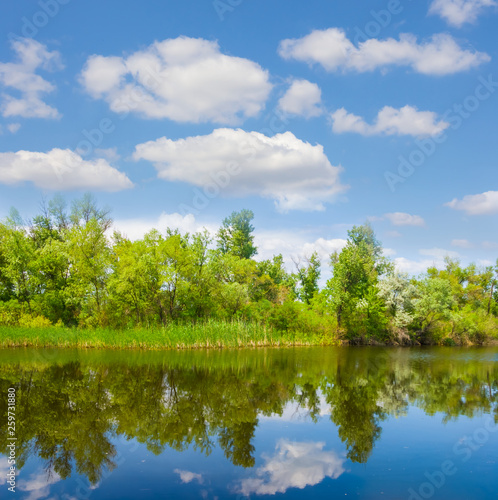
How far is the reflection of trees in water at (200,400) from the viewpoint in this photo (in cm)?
1013

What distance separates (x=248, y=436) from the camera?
10922 mm

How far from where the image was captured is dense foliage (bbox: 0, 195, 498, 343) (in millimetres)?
43219

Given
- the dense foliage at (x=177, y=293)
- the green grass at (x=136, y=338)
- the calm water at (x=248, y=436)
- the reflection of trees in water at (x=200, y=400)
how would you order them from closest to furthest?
the calm water at (x=248, y=436)
the reflection of trees in water at (x=200, y=400)
the green grass at (x=136, y=338)
the dense foliage at (x=177, y=293)

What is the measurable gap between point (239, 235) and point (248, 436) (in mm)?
61409

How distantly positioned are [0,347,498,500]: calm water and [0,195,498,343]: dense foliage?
76.8ft

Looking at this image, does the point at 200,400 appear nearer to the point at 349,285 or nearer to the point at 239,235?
the point at 349,285

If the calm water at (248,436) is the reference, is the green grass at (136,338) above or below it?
below

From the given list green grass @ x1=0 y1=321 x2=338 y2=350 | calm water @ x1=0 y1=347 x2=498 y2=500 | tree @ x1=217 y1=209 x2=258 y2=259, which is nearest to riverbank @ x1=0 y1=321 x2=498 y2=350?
green grass @ x1=0 y1=321 x2=338 y2=350

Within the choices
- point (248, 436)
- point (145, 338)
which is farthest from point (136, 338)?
point (248, 436)

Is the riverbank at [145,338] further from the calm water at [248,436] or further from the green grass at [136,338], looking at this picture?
the calm water at [248,436]

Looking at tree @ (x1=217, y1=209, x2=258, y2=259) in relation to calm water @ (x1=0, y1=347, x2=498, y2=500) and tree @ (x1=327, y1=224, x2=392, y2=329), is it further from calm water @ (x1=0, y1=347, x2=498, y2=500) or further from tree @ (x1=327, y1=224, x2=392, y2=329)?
calm water @ (x1=0, y1=347, x2=498, y2=500)

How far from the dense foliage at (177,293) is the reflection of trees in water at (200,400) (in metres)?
19.0

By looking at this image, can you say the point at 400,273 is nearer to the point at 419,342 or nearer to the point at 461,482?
the point at 419,342

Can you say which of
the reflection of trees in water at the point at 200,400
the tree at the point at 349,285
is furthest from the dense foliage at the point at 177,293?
the reflection of trees in water at the point at 200,400
